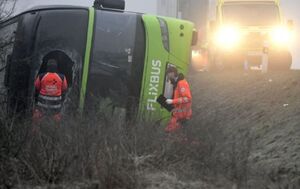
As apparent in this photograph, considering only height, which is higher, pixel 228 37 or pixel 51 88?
pixel 228 37

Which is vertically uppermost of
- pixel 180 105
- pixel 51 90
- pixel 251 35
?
pixel 251 35

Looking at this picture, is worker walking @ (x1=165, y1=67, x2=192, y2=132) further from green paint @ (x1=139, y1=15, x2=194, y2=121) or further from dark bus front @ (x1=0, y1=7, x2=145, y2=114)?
dark bus front @ (x1=0, y1=7, x2=145, y2=114)

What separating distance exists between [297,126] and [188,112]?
5.91 ft

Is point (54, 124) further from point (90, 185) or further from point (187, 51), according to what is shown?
point (187, 51)

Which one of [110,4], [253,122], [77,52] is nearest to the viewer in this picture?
[77,52]

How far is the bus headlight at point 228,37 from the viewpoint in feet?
61.1

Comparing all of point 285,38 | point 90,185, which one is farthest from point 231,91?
point 90,185

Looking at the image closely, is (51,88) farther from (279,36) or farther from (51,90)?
(279,36)

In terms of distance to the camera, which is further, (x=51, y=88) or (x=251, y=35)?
(x=251, y=35)

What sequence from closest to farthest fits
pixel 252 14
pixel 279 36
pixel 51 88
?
pixel 51 88, pixel 279 36, pixel 252 14

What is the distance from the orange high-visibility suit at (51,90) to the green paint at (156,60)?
1279mm

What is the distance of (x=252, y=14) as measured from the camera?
19016mm

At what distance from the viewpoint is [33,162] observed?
587 cm

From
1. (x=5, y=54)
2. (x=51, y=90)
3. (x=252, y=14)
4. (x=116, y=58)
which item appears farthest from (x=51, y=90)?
(x=252, y=14)
